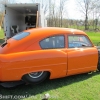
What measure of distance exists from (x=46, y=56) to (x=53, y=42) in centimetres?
51

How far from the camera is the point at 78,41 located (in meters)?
4.99

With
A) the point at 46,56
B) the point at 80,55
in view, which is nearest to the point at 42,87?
the point at 46,56

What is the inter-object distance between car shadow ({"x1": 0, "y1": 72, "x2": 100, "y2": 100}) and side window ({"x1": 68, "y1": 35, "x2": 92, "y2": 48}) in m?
0.95

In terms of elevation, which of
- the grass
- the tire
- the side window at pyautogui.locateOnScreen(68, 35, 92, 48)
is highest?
the side window at pyautogui.locateOnScreen(68, 35, 92, 48)

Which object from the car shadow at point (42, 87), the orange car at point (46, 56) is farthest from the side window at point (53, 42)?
the car shadow at point (42, 87)

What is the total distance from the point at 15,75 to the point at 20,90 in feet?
1.60

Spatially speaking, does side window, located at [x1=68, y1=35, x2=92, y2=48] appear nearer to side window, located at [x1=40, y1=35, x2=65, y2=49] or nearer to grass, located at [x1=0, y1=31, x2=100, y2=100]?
side window, located at [x1=40, y1=35, x2=65, y2=49]

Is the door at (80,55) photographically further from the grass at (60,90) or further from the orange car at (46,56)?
the grass at (60,90)

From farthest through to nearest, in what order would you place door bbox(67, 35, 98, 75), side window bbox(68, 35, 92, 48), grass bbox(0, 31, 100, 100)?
side window bbox(68, 35, 92, 48) → door bbox(67, 35, 98, 75) → grass bbox(0, 31, 100, 100)

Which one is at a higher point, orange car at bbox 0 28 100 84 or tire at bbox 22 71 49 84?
orange car at bbox 0 28 100 84

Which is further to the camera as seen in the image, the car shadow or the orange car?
the car shadow

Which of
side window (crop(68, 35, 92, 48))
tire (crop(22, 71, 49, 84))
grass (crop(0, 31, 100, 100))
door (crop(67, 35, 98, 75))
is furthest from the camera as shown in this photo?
side window (crop(68, 35, 92, 48))

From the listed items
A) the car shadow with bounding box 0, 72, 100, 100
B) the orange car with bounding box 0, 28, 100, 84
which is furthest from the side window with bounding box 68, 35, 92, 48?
the car shadow with bounding box 0, 72, 100, 100

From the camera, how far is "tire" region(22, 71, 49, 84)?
13.5ft
